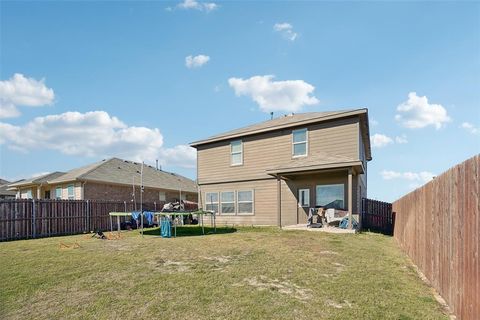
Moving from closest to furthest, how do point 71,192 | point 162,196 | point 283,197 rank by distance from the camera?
1. point 283,197
2. point 71,192
3. point 162,196

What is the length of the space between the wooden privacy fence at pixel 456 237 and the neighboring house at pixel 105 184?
19.8 m

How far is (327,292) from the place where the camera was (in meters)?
5.10

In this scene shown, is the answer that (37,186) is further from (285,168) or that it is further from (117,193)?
(285,168)

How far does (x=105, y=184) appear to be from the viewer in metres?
23.3

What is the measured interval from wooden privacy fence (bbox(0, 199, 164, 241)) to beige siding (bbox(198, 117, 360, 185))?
6407mm

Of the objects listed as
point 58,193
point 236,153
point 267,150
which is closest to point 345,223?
point 267,150

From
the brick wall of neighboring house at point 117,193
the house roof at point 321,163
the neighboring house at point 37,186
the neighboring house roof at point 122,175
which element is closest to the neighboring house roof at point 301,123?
the house roof at point 321,163

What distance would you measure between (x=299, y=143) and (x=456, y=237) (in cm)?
1225

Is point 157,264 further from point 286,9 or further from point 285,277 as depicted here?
point 286,9

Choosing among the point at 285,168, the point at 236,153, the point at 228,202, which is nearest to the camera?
the point at 285,168

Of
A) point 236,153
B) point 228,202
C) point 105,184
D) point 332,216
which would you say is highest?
point 236,153

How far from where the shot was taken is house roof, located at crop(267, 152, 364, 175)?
13.0 m

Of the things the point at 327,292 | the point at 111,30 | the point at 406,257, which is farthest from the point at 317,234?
the point at 111,30

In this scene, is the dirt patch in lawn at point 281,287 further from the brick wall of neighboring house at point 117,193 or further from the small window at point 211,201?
the brick wall of neighboring house at point 117,193
